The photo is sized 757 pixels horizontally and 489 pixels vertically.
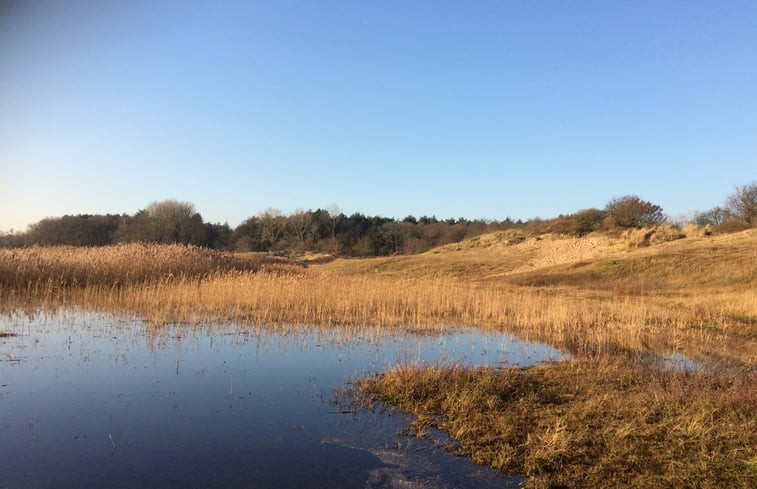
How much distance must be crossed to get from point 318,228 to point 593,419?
7251 cm

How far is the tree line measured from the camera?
4666 cm

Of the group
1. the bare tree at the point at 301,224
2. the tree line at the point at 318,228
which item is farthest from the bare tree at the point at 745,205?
the bare tree at the point at 301,224

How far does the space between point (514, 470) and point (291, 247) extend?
67.3 m

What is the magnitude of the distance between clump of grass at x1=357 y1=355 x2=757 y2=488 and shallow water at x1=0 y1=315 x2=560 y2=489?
45cm

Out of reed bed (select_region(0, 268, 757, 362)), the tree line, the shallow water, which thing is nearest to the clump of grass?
the shallow water

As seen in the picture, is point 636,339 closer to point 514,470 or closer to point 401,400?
point 401,400

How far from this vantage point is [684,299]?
18.1m

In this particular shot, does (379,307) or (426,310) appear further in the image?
(426,310)

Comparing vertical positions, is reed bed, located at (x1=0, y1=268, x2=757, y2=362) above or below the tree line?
below

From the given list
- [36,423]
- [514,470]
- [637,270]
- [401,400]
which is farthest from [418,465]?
[637,270]

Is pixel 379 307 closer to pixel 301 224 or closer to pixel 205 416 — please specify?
pixel 205 416

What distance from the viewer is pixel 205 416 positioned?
18.8 feet

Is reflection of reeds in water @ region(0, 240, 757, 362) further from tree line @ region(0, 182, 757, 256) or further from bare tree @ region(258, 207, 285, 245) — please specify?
bare tree @ region(258, 207, 285, 245)

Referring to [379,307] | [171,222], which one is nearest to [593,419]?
[379,307]
